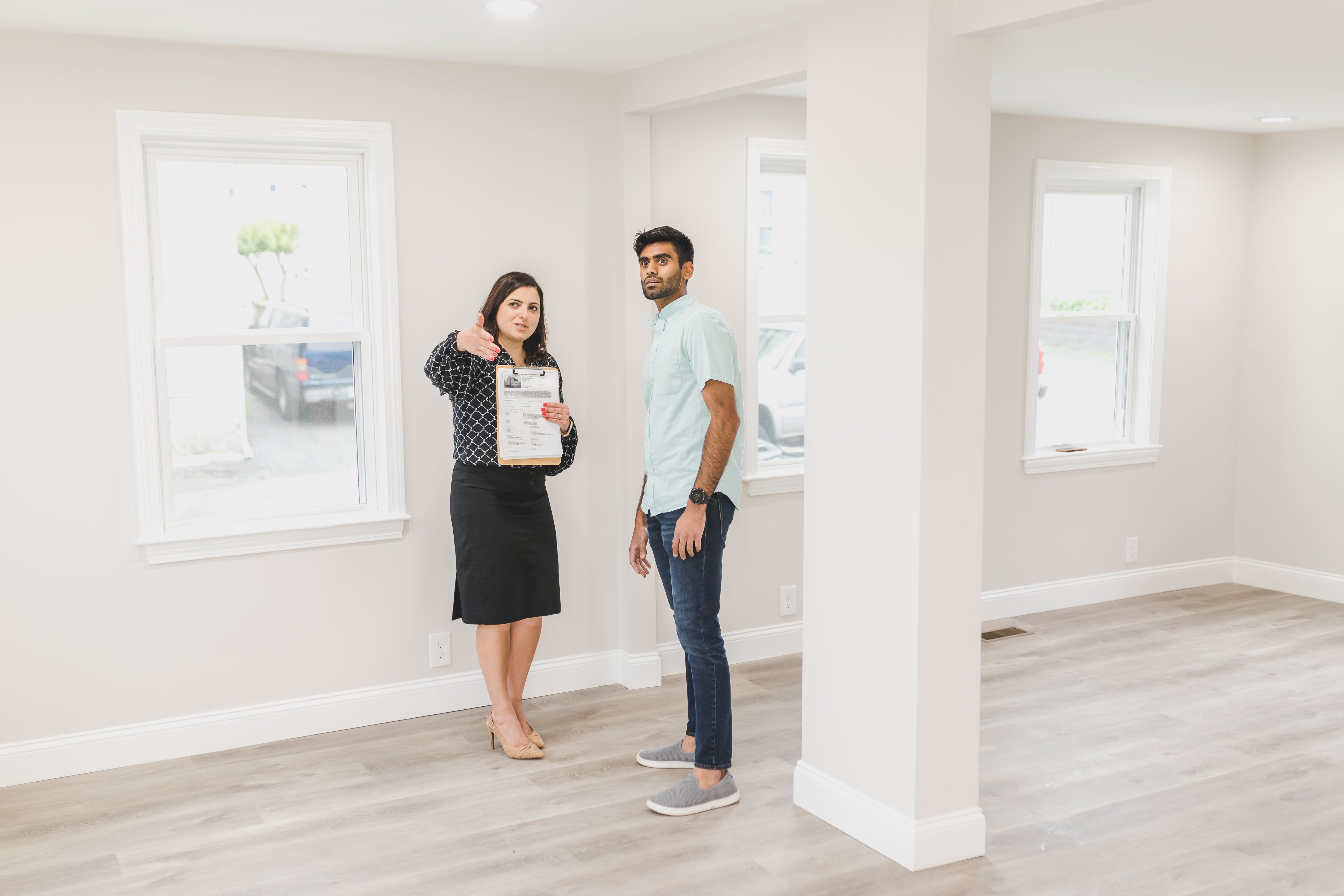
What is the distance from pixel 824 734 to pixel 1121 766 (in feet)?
3.87

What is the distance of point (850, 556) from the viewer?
3008 millimetres

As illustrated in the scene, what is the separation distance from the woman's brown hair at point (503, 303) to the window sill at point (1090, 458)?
275 cm

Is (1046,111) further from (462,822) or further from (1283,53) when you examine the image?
(462,822)

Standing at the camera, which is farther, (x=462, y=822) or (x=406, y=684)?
(x=406, y=684)

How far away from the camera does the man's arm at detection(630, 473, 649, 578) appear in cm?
353

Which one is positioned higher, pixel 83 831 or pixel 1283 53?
pixel 1283 53

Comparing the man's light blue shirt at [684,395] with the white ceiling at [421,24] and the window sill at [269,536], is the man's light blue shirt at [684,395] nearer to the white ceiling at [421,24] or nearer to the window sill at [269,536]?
the white ceiling at [421,24]

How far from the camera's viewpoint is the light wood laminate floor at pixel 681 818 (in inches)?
113

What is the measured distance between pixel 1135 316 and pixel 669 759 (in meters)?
3.73

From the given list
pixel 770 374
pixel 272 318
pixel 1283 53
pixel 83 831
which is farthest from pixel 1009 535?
pixel 83 831

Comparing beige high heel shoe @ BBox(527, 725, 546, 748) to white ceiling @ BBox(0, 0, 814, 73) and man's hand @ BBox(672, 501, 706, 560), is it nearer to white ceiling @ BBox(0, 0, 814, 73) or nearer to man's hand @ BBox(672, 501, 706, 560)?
man's hand @ BBox(672, 501, 706, 560)

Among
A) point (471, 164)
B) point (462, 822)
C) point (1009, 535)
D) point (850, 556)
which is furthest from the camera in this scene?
point (1009, 535)

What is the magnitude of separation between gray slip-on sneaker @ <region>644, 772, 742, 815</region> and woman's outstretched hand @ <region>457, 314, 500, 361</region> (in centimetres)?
150

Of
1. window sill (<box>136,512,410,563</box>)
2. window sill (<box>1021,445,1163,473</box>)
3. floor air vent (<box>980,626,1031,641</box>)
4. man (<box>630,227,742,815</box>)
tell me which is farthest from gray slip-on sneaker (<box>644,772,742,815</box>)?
window sill (<box>1021,445,1163,473</box>)
